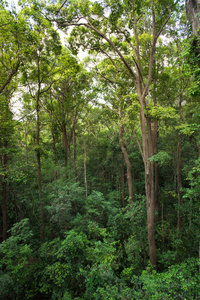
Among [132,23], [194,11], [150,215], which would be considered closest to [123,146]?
[150,215]

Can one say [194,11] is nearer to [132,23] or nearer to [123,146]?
[132,23]

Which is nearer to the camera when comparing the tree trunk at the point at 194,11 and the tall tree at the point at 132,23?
the tree trunk at the point at 194,11

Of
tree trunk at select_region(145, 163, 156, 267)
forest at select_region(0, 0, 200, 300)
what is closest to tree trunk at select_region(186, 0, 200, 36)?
forest at select_region(0, 0, 200, 300)

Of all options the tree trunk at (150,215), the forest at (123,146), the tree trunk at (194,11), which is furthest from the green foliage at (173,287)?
the tree trunk at (194,11)

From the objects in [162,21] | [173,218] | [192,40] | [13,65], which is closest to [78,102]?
[13,65]

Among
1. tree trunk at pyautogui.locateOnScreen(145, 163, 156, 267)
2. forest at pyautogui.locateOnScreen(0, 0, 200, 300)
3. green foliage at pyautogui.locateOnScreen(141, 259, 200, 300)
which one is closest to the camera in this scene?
green foliage at pyautogui.locateOnScreen(141, 259, 200, 300)

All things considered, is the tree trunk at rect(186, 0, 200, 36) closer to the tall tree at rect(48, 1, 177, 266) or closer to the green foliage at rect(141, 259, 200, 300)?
the tall tree at rect(48, 1, 177, 266)

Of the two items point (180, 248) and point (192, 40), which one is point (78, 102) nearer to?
point (192, 40)

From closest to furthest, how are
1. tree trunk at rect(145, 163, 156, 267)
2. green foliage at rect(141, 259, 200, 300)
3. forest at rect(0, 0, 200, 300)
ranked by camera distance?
green foliage at rect(141, 259, 200, 300) → forest at rect(0, 0, 200, 300) → tree trunk at rect(145, 163, 156, 267)

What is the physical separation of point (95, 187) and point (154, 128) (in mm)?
8845

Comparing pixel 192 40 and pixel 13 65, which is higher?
pixel 13 65

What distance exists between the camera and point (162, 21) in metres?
6.30

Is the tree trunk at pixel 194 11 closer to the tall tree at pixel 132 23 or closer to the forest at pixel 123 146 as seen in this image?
the forest at pixel 123 146

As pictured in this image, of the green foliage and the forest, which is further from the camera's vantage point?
the forest
